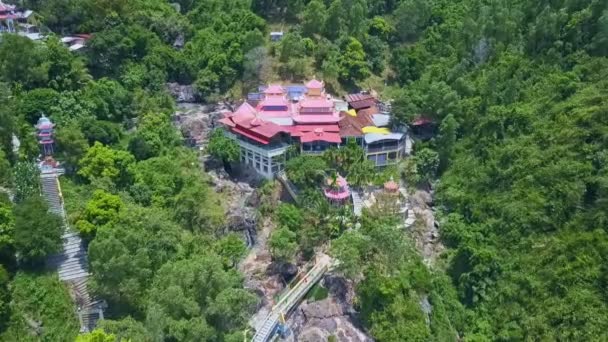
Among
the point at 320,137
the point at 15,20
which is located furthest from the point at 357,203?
the point at 15,20

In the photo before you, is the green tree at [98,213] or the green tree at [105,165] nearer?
the green tree at [98,213]

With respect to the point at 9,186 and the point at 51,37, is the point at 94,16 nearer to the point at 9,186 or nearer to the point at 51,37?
the point at 51,37

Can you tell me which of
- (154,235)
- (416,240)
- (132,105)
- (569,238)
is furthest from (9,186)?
(569,238)

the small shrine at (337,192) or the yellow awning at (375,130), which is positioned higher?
the yellow awning at (375,130)

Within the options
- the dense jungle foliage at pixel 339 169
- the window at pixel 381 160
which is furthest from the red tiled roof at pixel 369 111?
Answer: the window at pixel 381 160

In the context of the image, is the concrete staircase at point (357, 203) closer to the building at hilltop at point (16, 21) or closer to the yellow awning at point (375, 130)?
the yellow awning at point (375, 130)

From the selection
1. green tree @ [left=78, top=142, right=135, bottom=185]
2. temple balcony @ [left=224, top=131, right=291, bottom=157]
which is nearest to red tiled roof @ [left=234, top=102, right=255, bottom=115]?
temple balcony @ [left=224, top=131, right=291, bottom=157]
